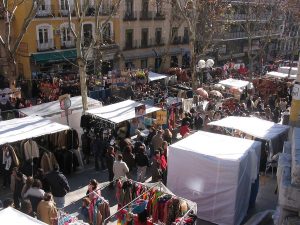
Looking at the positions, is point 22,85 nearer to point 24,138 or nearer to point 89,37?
point 89,37

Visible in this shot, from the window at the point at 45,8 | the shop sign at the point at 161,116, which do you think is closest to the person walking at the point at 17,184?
the shop sign at the point at 161,116

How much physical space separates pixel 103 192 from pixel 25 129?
2987mm

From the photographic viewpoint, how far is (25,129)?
34.3 ft

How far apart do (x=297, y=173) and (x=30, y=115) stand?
397 inches

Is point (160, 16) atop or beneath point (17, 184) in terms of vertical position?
atop

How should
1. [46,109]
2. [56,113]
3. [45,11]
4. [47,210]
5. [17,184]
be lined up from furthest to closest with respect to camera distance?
[45,11] → [46,109] → [56,113] → [17,184] → [47,210]

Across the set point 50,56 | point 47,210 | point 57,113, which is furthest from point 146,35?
point 47,210

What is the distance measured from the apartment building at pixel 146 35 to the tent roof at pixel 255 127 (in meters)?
16.4

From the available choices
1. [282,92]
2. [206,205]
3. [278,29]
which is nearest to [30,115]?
[206,205]

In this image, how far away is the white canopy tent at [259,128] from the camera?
1094 centimetres

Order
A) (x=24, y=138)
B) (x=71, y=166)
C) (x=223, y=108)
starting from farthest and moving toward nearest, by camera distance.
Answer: (x=223, y=108), (x=71, y=166), (x=24, y=138)

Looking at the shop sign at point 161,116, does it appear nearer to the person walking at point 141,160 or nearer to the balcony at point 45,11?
the person walking at point 141,160

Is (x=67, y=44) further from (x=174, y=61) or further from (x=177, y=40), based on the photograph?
(x=177, y=40)

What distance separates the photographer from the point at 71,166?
1117 cm
